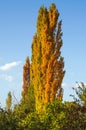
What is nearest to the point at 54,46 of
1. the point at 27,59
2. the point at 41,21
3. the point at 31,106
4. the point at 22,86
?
the point at 41,21

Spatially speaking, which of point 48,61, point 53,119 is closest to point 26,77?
point 48,61

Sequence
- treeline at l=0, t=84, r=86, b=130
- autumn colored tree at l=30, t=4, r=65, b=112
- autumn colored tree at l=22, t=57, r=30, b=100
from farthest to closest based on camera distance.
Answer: autumn colored tree at l=22, t=57, r=30, b=100 < autumn colored tree at l=30, t=4, r=65, b=112 < treeline at l=0, t=84, r=86, b=130

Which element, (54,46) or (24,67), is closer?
(54,46)

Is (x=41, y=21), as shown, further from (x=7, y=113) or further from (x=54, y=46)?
(x=7, y=113)

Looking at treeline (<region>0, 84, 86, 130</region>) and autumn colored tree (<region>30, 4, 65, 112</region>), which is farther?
autumn colored tree (<region>30, 4, 65, 112</region>)

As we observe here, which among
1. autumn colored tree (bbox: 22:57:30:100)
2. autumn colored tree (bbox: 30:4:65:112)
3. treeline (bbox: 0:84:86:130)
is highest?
autumn colored tree (bbox: 22:57:30:100)

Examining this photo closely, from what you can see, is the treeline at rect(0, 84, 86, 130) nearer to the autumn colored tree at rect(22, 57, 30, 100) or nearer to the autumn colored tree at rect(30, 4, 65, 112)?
the autumn colored tree at rect(30, 4, 65, 112)

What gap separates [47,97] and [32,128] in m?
17.6

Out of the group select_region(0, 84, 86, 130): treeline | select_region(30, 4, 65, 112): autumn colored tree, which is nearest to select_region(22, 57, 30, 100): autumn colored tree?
select_region(30, 4, 65, 112): autumn colored tree

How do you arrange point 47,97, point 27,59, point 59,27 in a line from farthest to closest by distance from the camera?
point 27,59
point 59,27
point 47,97

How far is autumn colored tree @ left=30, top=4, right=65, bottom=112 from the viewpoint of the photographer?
115 ft

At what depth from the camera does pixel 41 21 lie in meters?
38.9

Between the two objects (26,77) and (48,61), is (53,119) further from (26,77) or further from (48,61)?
(26,77)

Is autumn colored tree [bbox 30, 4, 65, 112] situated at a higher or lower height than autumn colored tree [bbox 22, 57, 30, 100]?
lower
